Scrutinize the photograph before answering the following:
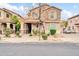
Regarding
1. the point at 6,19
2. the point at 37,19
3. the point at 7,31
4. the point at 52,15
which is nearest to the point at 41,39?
the point at 37,19

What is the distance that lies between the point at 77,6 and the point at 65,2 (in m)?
0.41

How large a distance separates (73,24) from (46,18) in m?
0.81

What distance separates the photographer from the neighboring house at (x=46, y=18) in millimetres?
6105

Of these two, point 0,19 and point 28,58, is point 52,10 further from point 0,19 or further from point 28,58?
point 28,58

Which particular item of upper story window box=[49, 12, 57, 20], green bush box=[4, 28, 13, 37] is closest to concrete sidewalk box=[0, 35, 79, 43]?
green bush box=[4, 28, 13, 37]

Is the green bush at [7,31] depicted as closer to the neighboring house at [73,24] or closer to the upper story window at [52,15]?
the upper story window at [52,15]

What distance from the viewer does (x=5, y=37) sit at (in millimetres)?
6273

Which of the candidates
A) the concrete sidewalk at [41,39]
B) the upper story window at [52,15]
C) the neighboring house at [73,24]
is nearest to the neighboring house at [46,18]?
the upper story window at [52,15]

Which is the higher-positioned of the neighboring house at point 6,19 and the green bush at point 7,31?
the neighboring house at point 6,19

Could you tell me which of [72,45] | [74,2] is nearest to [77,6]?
[74,2]

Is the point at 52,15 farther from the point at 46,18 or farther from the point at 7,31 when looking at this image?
the point at 7,31

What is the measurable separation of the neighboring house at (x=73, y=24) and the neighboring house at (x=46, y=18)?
0.33 m

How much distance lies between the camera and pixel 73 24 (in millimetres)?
6023

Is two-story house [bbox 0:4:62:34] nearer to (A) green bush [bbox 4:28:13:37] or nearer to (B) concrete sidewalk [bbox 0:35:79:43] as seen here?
(A) green bush [bbox 4:28:13:37]
